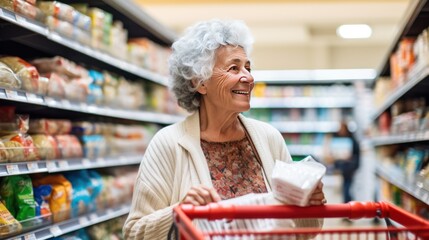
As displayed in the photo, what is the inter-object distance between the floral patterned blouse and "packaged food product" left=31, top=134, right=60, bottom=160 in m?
1.36

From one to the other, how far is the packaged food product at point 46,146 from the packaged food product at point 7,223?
0.48 metres

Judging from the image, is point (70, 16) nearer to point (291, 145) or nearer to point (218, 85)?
point (218, 85)

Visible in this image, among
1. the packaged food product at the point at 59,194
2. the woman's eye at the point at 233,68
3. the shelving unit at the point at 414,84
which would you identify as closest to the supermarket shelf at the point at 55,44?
the packaged food product at the point at 59,194

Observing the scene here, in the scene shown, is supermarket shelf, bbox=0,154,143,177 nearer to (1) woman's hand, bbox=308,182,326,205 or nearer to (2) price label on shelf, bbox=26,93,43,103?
(2) price label on shelf, bbox=26,93,43,103

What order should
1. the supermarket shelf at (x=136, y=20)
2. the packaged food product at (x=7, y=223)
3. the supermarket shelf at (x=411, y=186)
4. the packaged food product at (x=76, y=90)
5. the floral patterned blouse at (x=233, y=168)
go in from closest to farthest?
the floral patterned blouse at (x=233, y=168) < the packaged food product at (x=7, y=223) < the supermarket shelf at (x=411, y=186) < the packaged food product at (x=76, y=90) < the supermarket shelf at (x=136, y=20)

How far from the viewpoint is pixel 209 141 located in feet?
7.16

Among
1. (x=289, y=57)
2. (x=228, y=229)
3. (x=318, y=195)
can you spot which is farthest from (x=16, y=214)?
(x=289, y=57)

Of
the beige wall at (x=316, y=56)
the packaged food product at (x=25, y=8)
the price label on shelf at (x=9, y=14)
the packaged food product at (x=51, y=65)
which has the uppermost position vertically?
the beige wall at (x=316, y=56)

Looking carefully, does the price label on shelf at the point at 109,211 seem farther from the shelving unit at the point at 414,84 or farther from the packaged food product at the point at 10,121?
the shelving unit at the point at 414,84

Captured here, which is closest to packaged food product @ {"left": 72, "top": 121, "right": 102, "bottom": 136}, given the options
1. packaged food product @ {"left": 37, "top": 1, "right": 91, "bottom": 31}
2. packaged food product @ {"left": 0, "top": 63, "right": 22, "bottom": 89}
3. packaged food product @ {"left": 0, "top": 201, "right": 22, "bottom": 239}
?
packaged food product @ {"left": 37, "top": 1, "right": 91, "bottom": 31}

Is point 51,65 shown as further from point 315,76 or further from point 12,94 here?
point 315,76

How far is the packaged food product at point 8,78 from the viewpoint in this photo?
2.74 metres

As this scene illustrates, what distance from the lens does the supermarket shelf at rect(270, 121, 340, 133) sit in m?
11.0

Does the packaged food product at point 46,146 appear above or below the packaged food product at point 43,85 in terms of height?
below
